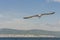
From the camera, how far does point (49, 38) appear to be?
5116cm

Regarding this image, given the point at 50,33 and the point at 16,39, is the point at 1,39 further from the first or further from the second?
the point at 50,33

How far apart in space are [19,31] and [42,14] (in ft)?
159

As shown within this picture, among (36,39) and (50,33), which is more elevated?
(50,33)

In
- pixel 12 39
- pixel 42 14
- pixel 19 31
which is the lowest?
pixel 42 14

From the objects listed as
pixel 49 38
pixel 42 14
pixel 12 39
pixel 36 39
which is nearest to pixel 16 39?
pixel 12 39

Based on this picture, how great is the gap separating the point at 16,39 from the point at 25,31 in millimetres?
20562

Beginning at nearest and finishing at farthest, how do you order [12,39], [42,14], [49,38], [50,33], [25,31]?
[42,14] → [12,39] → [49,38] → [50,33] → [25,31]

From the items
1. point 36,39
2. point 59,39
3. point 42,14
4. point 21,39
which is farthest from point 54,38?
point 42,14

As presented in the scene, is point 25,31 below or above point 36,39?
above

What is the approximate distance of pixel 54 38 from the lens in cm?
5162

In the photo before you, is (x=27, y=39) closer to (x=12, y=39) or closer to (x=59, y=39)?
(x=12, y=39)

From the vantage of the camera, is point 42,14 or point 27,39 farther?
point 27,39

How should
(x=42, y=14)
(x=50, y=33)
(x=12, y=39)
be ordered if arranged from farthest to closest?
(x=50, y=33), (x=12, y=39), (x=42, y=14)

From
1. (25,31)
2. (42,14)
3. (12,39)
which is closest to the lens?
(42,14)
